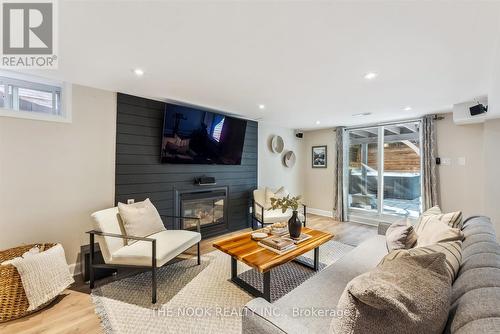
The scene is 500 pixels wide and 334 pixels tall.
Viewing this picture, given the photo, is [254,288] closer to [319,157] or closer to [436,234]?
[436,234]

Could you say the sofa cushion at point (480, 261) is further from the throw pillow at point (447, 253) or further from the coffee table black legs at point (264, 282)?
the coffee table black legs at point (264, 282)

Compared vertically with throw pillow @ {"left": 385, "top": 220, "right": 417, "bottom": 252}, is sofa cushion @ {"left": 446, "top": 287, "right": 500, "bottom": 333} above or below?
above

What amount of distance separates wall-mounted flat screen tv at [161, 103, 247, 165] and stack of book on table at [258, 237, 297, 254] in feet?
6.22

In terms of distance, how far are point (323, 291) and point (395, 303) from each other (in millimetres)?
853

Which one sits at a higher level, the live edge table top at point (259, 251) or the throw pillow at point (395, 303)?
the throw pillow at point (395, 303)

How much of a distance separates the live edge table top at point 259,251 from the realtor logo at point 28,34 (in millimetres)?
2267

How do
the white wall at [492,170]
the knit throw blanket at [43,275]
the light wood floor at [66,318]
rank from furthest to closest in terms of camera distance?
the white wall at [492,170], the knit throw blanket at [43,275], the light wood floor at [66,318]

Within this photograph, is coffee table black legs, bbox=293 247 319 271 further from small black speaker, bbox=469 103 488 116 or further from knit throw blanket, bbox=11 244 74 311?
small black speaker, bbox=469 103 488 116

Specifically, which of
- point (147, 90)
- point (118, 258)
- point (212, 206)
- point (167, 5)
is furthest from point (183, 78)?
point (212, 206)

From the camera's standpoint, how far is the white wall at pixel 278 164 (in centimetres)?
496

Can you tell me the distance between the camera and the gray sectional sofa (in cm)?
74

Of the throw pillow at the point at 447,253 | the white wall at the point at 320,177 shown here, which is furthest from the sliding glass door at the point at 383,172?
the throw pillow at the point at 447,253

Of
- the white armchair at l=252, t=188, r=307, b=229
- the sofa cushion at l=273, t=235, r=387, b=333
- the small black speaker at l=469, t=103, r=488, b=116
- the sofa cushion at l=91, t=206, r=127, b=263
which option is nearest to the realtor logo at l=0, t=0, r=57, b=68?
the sofa cushion at l=91, t=206, r=127, b=263

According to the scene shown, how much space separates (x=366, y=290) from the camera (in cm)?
74
